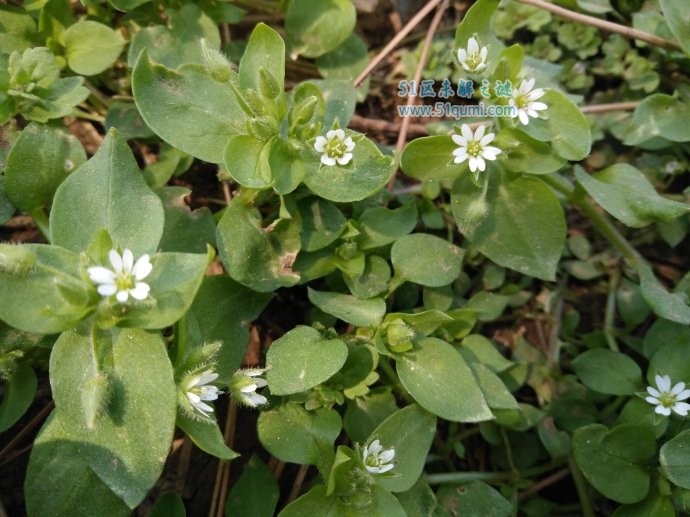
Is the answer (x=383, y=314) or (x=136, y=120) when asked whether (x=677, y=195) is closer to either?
(x=383, y=314)

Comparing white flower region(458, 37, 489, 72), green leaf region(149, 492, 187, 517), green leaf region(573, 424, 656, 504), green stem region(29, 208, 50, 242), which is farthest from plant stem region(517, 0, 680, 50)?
green leaf region(149, 492, 187, 517)

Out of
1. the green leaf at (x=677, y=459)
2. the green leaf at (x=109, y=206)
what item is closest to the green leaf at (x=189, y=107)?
the green leaf at (x=109, y=206)

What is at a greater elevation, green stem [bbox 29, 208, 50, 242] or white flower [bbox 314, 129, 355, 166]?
white flower [bbox 314, 129, 355, 166]

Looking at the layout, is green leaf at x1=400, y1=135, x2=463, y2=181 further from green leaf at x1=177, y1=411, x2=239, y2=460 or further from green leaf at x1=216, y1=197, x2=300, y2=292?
green leaf at x1=177, y1=411, x2=239, y2=460

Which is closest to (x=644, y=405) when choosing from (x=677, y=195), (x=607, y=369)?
(x=607, y=369)

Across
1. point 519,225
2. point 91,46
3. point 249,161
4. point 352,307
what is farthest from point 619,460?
point 91,46

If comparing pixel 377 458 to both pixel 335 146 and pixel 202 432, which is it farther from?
pixel 335 146

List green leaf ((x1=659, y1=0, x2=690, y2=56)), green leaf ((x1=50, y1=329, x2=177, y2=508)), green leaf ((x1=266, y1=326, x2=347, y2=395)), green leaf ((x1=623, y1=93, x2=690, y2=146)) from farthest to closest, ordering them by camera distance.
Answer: green leaf ((x1=623, y1=93, x2=690, y2=146)) → green leaf ((x1=659, y1=0, x2=690, y2=56)) → green leaf ((x1=266, y1=326, x2=347, y2=395)) → green leaf ((x1=50, y1=329, x2=177, y2=508))
